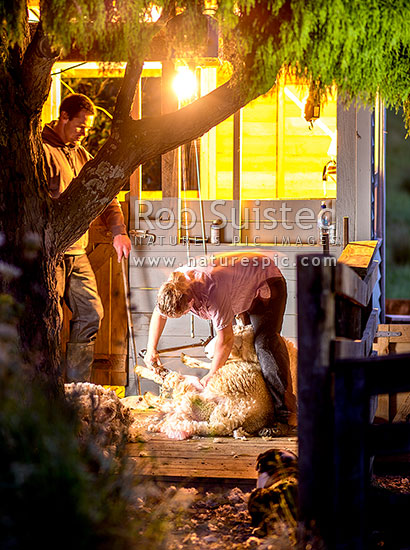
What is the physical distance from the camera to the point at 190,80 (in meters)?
7.19

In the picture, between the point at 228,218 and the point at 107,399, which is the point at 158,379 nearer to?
the point at 107,399

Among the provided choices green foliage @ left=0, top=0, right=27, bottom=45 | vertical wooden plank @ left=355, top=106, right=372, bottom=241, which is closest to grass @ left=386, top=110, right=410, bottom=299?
vertical wooden plank @ left=355, top=106, right=372, bottom=241

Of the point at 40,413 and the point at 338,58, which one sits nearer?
the point at 40,413

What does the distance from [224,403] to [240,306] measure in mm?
750

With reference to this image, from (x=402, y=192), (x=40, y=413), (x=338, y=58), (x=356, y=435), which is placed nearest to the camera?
(x=40, y=413)

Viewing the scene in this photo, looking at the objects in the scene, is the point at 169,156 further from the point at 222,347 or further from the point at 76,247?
the point at 222,347

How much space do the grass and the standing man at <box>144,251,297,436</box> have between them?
491 inches

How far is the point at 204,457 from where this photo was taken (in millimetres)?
4742

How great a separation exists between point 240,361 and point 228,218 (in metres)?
2.40

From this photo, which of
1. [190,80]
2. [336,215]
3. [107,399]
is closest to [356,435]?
[107,399]

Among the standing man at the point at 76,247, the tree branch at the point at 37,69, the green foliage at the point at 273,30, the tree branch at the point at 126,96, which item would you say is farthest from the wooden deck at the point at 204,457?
the green foliage at the point at 273,30

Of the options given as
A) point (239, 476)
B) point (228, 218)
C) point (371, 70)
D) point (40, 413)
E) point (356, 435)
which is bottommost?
point (239, 476)

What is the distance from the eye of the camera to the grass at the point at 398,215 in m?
17.7

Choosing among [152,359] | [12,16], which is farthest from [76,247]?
[12,16]
